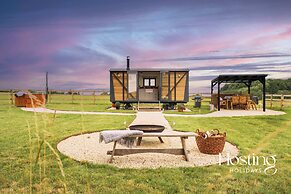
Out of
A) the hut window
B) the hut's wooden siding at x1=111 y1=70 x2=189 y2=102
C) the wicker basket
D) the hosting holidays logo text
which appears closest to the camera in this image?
the hosting holidays logo text

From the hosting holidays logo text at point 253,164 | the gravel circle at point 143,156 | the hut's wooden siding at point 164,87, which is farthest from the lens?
the hut's wooden siding at point 164,87

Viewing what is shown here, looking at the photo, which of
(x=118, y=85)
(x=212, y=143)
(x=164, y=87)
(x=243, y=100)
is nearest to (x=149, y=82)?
(x=164, y=87)

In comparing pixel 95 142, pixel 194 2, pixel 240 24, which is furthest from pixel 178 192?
pixel 240 24

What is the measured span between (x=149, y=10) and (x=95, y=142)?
3316 mm

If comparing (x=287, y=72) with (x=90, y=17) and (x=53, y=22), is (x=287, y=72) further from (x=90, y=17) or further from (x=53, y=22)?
(x=53, y=22)

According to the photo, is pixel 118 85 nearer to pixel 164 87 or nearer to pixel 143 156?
pixel 164 87

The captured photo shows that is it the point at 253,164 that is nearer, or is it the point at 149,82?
the point at 253,164

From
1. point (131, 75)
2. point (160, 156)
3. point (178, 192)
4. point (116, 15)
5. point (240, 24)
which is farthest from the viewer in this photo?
point (131, 75)

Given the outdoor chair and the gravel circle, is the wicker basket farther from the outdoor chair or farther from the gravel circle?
the outdoor chair

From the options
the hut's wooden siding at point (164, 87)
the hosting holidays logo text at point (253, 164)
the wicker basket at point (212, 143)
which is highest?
the hut's wooden siding at point (164, 87)

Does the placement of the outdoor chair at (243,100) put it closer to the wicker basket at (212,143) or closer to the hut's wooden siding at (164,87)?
the hut's wooden siding at (164,87)

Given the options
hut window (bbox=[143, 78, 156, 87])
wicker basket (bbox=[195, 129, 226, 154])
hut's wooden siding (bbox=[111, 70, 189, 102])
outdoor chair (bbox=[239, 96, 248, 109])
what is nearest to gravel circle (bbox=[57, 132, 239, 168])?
wicker basket (bbox=[195, 129, 226, 154])

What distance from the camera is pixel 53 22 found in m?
5.99

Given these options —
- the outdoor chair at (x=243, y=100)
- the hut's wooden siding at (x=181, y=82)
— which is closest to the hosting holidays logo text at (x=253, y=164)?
the hut's wooden siding at (x=181, y=82)
